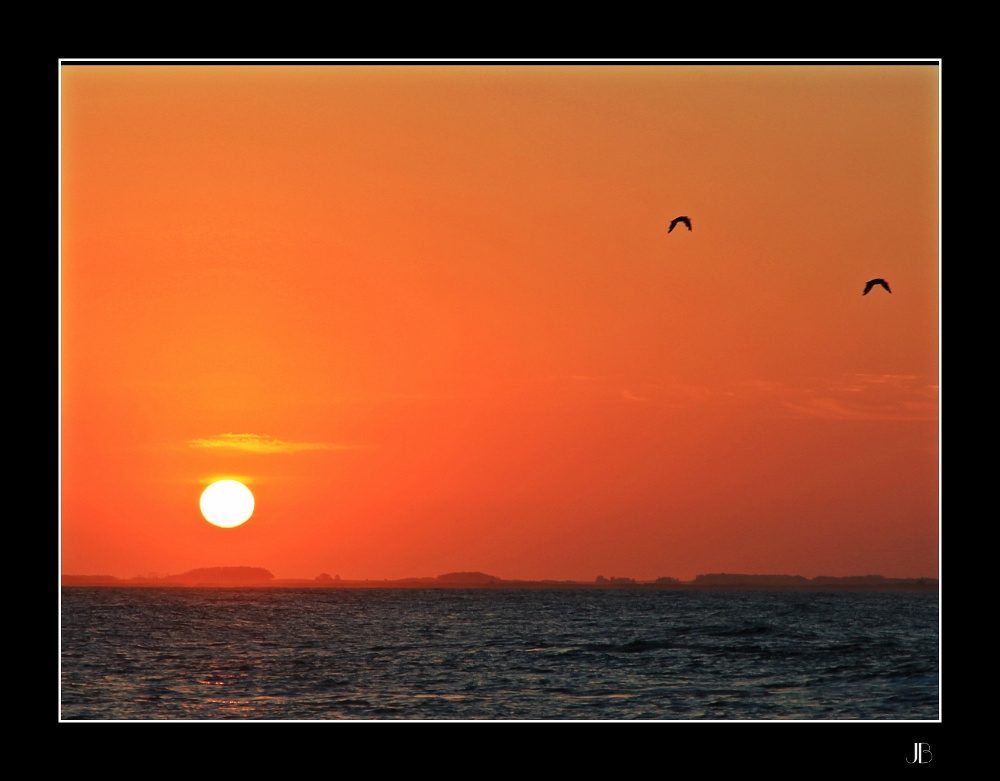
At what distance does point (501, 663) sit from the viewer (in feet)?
107

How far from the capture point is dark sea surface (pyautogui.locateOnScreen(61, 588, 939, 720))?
22797mm

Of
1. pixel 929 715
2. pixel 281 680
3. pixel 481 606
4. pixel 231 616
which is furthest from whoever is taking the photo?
pixel 481 606

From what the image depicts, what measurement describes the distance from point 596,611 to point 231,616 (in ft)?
66.4

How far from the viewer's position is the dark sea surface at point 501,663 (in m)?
22.8

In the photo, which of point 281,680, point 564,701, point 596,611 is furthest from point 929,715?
point 596,611
